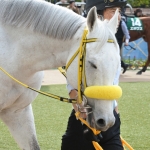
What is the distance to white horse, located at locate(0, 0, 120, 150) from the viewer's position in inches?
128

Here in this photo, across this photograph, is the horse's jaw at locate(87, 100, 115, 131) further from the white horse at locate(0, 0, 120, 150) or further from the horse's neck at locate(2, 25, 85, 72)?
the horse's neck at locate(2, 25, 85, 72)

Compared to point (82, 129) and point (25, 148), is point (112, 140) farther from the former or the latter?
point (25, 148)

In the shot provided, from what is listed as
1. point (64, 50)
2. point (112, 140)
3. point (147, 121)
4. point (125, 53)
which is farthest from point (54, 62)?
point (125, 53)

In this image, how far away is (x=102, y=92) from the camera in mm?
3117

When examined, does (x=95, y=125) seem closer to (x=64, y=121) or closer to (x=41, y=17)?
(x=41, y=17)

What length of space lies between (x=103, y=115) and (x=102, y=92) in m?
0.16

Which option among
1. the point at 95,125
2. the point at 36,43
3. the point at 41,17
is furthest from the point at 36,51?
the point at 95,125

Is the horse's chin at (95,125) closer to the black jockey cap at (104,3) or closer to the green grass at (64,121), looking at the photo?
the black jockey cap at (104,3)

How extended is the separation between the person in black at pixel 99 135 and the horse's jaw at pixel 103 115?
1.98 feet

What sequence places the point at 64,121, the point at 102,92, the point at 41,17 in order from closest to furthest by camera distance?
the point at 102,92
the point at 41,17
the point at 64,121

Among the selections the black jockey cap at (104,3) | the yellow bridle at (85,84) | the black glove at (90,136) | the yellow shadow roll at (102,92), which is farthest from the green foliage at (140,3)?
the yellow shadow roll at (102,92)

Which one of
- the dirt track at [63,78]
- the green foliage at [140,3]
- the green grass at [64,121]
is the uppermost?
the green grass at [64,121]

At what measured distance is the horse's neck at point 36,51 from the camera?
3547 mm

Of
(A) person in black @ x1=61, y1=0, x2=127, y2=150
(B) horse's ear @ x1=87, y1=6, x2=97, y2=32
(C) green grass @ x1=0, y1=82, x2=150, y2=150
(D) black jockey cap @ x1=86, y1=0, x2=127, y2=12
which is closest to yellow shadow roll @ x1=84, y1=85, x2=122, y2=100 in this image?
(B) horse's ear @ x1=87, y1=6, x2=97, y2=32
